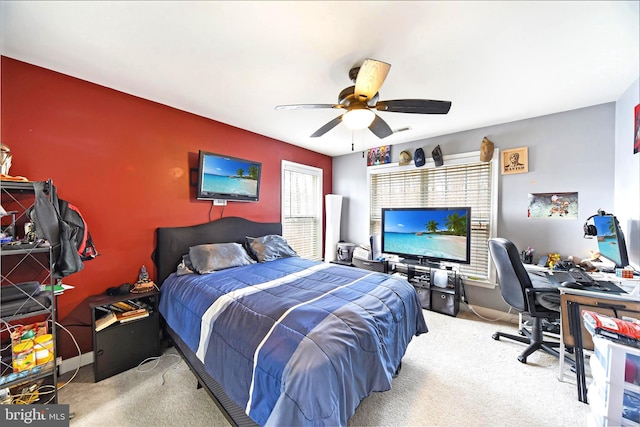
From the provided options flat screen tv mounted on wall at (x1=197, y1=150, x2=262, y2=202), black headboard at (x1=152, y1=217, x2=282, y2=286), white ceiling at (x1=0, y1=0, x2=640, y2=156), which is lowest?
black headboard at (x1=152, y1=217, x2=282, y2=286)

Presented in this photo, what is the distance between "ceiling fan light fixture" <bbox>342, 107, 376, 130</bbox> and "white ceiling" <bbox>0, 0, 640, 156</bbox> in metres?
0.34

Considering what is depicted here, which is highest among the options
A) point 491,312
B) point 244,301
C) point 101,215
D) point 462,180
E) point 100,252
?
point 462,180

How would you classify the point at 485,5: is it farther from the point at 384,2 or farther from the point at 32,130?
the point at 32,130

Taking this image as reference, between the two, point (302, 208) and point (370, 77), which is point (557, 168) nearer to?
point (370, 77)

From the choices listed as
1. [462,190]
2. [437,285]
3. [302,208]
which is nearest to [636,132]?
[462,190]

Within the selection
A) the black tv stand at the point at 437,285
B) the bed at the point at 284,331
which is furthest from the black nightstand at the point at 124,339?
the black tv stand at the point at 437,285

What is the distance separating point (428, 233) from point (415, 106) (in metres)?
2.01

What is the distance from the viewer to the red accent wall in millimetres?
1836

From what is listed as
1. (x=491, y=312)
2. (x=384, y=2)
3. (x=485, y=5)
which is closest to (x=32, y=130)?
(x=384, y=2)

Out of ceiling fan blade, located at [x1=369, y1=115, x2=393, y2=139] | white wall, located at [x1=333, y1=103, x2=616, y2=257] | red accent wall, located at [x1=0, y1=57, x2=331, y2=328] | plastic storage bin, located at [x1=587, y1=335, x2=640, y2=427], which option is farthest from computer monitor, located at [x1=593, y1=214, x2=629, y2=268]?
red accent wall, located at [x1=0, y1=57, x2=331, y2=328]

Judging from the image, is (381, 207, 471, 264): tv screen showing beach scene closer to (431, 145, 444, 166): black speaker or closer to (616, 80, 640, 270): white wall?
(431, 145, 444, 166): black speaker

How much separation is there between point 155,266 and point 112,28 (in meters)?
2.03

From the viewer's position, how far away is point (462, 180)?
3301mm

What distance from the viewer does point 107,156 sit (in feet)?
7.18
